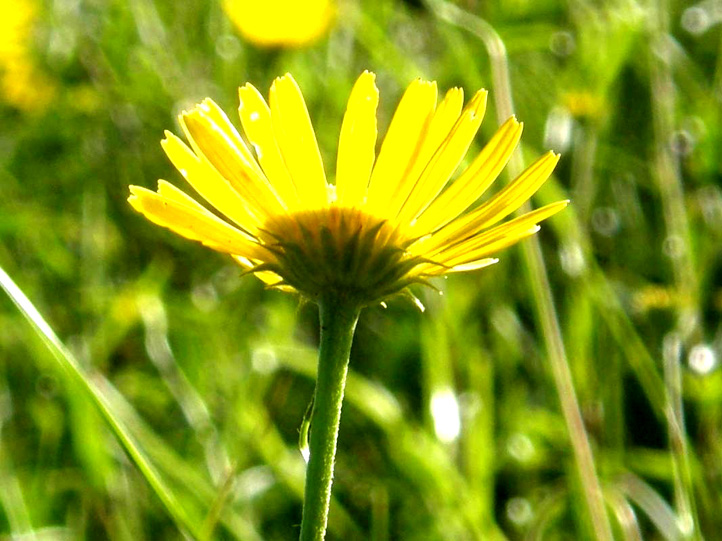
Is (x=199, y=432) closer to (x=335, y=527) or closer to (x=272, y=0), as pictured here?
(x=335, y=527)

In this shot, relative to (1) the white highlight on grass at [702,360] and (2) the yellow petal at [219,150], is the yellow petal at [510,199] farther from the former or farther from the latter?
(1) the white highlight on grass at [702,360]

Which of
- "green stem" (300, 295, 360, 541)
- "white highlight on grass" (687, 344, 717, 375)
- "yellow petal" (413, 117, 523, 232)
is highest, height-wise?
"white highlight on grass" (687, 344, 717, 375)

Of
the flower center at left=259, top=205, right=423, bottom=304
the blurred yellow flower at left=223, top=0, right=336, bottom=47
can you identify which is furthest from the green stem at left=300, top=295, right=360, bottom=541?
the blurred yellow flower at left=223, top=0, right=336, bottom=47

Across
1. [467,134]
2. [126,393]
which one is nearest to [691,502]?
[467,134]

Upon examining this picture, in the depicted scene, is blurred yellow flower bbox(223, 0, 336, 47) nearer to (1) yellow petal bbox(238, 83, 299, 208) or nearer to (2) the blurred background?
(2) the blurred background

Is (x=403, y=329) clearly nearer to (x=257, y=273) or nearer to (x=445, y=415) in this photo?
(x=445, y=415)

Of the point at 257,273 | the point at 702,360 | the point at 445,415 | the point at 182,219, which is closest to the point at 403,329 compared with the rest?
the point at 445,415
